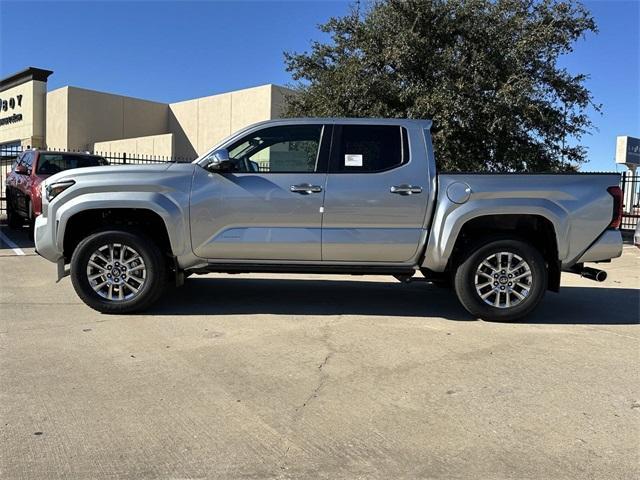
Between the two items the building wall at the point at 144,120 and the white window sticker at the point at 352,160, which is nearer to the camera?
the white window sticker at the point at 352,160

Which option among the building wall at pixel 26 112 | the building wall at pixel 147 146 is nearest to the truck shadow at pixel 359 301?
the building wall at pixel 147 146

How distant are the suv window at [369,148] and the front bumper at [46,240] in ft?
9.78

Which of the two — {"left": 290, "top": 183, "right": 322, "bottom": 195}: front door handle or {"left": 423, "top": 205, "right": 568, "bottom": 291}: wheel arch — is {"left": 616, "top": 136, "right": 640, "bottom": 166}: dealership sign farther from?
{"left": 290, "top": 183, "right": 322, "bottom": 195}: front door handle

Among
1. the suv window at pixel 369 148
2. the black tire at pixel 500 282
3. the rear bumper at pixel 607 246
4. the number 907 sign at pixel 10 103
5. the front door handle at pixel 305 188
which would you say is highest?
the number 907 sign at pixel 10 103

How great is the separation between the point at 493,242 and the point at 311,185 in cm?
196

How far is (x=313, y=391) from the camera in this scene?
3.81 meters

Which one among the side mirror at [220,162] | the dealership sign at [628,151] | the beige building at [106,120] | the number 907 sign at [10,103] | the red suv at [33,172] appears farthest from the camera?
the number 907 sign at [10,103]

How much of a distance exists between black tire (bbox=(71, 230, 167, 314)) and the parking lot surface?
0.16m

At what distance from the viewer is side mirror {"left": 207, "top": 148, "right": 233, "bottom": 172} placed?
538 cm

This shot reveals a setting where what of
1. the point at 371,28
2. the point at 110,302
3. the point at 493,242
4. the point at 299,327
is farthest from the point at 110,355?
the point at 371,28

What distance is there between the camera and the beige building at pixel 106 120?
3244 cm

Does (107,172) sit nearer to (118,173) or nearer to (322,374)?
(118,173)

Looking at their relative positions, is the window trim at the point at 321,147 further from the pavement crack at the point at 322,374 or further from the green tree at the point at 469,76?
the green tree at the point at 469,76

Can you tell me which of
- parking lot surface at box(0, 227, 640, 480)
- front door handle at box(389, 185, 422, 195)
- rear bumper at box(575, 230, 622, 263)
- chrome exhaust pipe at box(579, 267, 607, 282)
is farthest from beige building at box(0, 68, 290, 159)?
rear bumper at box(575, 230, 622, 263)
